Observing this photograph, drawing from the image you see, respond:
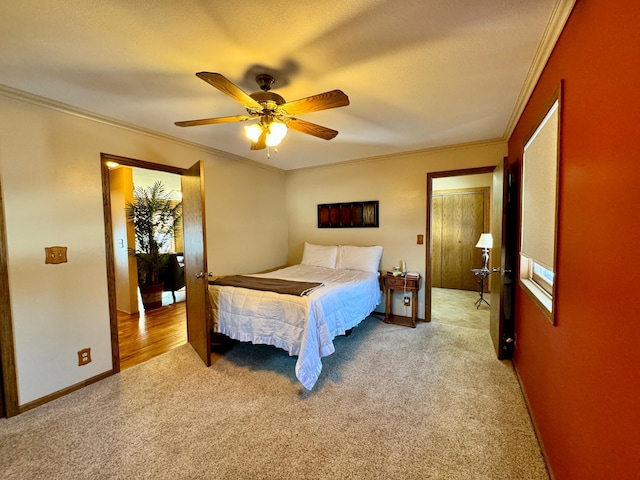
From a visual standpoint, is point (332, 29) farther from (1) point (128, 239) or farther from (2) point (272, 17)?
(1) point (128, 239)

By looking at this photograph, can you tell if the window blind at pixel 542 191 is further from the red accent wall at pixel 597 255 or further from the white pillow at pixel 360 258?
the white pillow at pixel 360 258

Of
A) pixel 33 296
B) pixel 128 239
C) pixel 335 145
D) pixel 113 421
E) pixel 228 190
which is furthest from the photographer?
pixel 128 239

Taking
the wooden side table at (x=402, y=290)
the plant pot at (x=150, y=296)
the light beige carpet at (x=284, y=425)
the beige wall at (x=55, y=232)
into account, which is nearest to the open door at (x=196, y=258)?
the light beige carpet at (x=284, y=425)

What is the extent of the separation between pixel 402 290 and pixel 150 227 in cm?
416

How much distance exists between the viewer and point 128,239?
4375mm

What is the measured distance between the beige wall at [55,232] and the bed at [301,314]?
1063 mm

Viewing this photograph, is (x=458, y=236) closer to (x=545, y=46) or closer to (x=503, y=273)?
(x=503, y=273)

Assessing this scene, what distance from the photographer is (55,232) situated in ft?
7.18

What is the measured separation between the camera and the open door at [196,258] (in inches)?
102

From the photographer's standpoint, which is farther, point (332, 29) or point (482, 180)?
point (482, 180)

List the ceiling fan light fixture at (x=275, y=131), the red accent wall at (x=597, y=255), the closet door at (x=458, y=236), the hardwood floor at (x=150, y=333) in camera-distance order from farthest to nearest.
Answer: the closet door at (x=458, y=236), the hardwood floor at (x=150, y=333), the ceiling fan light fixture at (x=275, y=131), the red accent wall at (x=597, y=255)

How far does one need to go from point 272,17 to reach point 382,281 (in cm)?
329

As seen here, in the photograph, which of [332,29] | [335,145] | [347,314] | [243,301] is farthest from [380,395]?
[335,145]

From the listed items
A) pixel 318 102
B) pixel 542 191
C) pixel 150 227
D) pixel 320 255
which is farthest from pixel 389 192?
pixel 150 227
